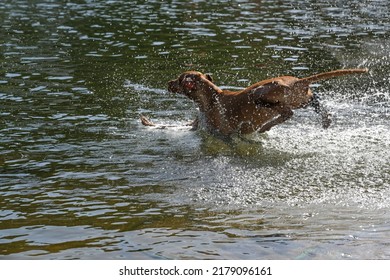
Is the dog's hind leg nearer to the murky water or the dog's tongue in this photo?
the murky water

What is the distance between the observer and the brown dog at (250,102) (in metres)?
10.6

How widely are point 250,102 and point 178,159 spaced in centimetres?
135

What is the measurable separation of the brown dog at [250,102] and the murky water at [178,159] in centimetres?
29

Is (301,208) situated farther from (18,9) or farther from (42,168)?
(18,9)

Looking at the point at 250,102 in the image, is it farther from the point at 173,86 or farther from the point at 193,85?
the point at 173,86

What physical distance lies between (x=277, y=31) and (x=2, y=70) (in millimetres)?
8543

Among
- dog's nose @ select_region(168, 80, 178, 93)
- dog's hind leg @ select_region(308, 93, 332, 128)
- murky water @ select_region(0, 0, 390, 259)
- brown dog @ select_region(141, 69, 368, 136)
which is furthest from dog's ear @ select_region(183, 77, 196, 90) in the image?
dog's hind leg @ select_region(308, 93, 332, 128)

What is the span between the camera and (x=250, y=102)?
10914mm

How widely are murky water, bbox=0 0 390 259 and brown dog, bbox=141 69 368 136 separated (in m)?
0.29

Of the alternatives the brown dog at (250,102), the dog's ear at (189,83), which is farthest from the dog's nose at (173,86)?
the dog's ear at (189,83)

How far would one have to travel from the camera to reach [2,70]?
55.2 feet

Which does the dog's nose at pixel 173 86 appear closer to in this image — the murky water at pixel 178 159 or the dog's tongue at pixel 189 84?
the dog's tongue at pixel 189 84

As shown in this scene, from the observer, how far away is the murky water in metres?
7.65

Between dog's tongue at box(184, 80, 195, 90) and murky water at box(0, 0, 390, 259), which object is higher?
dog's tongue at box(184, 80, 195, 90)
